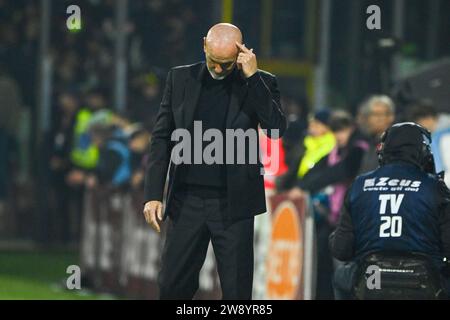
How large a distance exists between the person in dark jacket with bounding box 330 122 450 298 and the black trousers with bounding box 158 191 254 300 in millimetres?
667

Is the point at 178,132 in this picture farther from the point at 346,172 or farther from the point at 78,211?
the point at 78,211

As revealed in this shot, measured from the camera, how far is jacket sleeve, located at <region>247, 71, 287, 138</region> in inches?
368

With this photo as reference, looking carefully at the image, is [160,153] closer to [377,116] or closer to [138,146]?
[377,116]

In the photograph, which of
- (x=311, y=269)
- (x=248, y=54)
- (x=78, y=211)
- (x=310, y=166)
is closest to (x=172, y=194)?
(x=248, y=54)

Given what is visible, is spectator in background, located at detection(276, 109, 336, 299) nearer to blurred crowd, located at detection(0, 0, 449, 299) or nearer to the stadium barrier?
the stadium barrier

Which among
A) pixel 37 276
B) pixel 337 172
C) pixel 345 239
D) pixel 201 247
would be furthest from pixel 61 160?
pixel 201 247

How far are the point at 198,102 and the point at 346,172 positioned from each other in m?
4.81

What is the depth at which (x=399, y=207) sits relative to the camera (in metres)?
9.73

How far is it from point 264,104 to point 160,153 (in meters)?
0.71

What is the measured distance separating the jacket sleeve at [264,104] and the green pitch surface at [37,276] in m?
6.74

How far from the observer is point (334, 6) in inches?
919

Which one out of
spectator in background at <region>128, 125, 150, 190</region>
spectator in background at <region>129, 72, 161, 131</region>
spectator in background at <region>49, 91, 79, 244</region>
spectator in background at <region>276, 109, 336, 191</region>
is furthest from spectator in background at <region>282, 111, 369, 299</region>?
spectator in background at <region>129, 72, 161, 131</region>

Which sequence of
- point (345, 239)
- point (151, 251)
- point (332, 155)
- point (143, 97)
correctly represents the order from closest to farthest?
point (345, 239) < point (332, 155) < point (151, 251) < point (143, 97)

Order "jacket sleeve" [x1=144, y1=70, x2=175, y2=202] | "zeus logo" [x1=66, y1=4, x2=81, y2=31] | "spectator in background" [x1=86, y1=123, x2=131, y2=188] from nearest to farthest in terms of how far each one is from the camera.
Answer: "jacket sleeve" [x1=144, y1=70, x2=175, y2=202], "spectator in background" [x1=86, y1=123, x2=131, y2=188], "zeus logo" [x1=66, y1=4, x2=81, y2=31]
